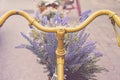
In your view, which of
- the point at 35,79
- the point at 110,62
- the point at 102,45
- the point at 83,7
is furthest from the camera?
the point at 83,7

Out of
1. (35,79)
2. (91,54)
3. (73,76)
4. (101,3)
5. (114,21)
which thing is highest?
(101,3)

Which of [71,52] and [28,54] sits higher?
[71,52]

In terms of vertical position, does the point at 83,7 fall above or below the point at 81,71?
above

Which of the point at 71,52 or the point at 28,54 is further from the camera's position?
the point at 28,54

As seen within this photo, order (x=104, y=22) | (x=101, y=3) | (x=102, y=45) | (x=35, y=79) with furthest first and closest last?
(x=101, y=3) < (x=104, y=22) < (x=102, y=45) < (x=35, y=79)

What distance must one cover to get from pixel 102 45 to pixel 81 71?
3.77 meters

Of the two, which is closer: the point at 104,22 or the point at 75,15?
the point at 104,22

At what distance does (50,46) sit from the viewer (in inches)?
64.3

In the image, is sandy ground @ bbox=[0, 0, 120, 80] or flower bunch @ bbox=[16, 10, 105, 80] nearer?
flower bunch @ bbox=[16, 10, 105, 80]

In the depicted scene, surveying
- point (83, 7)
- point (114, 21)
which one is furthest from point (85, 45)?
point (83, 7)

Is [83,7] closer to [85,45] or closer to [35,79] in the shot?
[35,79]

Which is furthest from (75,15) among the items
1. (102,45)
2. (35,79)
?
(35,79)

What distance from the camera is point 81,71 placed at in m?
1.71

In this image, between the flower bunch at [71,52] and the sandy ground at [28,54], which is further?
the sandy ground at [28,54]
